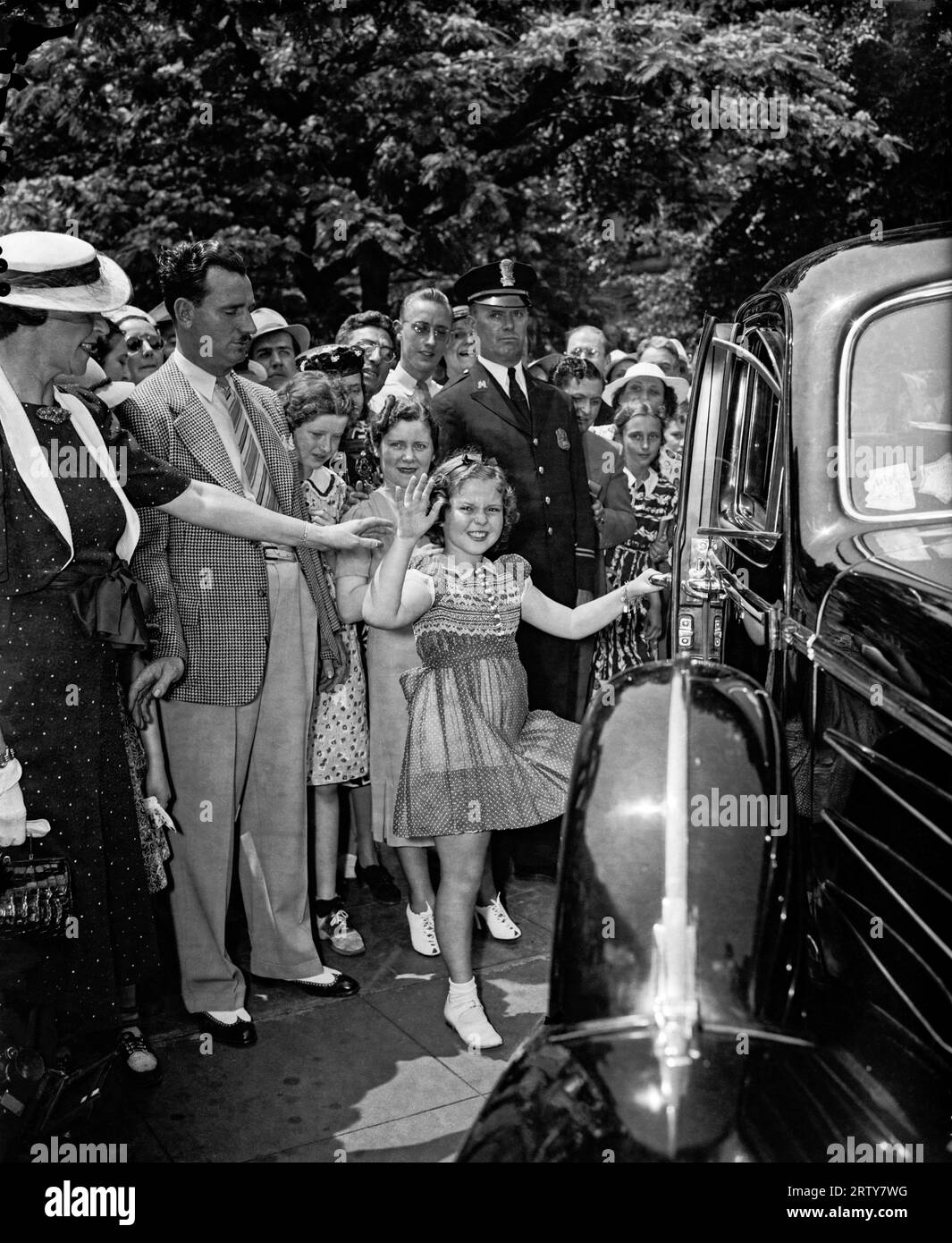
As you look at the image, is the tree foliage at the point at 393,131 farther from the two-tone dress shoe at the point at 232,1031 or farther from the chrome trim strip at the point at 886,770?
the chrome trim strip at the point at 886,770

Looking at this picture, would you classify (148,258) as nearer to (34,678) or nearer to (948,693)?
(34,678)

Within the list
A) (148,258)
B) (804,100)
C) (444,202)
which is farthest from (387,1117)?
(804,100)

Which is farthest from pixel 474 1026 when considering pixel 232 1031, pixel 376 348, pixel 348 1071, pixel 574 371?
pixel 574 371

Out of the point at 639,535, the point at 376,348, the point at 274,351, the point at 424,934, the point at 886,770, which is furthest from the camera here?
the point at 376,348

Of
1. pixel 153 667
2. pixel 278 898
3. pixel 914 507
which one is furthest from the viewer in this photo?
pixel 278 898

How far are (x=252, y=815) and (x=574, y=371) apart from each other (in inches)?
142

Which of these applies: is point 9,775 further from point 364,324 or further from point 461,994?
point 364,324

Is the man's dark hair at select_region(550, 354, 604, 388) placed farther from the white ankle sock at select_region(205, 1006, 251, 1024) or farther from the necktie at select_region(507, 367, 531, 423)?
the white ankle sock at select_region(205, 1006, 251, 1024)

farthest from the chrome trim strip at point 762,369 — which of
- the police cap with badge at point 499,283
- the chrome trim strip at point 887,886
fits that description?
the police cap with badge at point 499,283

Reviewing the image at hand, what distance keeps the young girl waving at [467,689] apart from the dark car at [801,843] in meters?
1.19

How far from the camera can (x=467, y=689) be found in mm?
3980

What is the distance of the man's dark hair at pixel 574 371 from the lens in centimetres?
684

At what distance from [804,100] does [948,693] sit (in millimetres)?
13080
